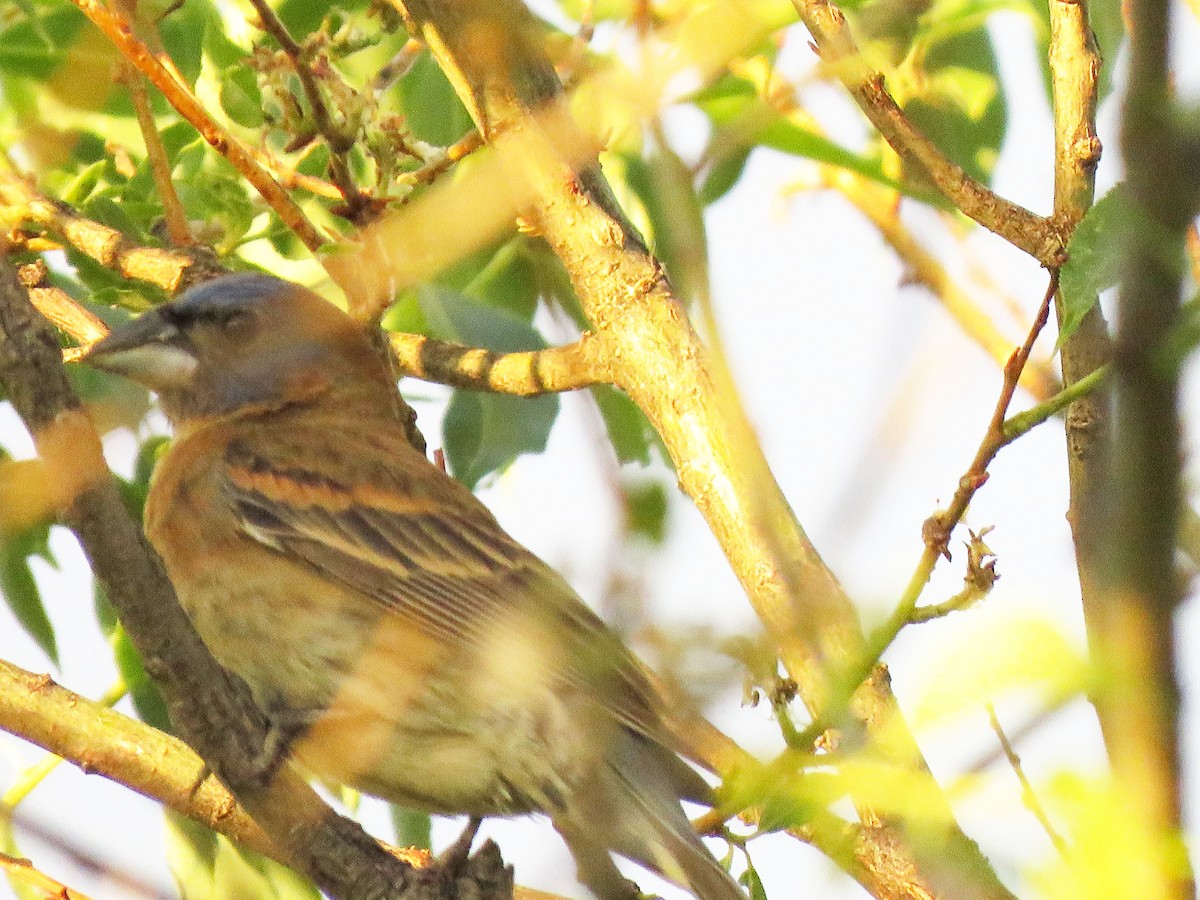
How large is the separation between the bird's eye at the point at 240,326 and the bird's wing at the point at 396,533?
1.08 feet

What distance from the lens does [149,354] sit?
435 cm

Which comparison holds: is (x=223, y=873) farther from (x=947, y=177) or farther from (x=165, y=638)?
(x=947, y=177)

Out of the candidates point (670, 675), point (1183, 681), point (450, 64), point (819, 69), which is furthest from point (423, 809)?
point (1183, 681)

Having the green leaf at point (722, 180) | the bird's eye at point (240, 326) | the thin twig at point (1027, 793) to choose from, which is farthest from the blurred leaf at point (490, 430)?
the thin twig at point (1027, 793)

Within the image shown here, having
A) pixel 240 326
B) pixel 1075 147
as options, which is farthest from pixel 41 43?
pixel 1075 147

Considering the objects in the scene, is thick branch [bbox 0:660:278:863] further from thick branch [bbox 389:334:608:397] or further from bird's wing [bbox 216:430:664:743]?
thick branch [bbox 389:334:608:397]

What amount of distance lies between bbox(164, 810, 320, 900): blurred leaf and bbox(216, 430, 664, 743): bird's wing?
721 millimetres

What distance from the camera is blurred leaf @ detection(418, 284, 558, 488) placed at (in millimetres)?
4035

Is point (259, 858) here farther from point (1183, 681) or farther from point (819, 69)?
point (1183, 681)

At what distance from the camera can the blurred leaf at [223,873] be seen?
4004mm

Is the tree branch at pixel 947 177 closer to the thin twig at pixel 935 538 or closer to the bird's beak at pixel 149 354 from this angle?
the thin twig at pixel 935 538

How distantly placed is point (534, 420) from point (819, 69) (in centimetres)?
165

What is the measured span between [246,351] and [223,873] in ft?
5.08

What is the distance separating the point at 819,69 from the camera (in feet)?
8.56
